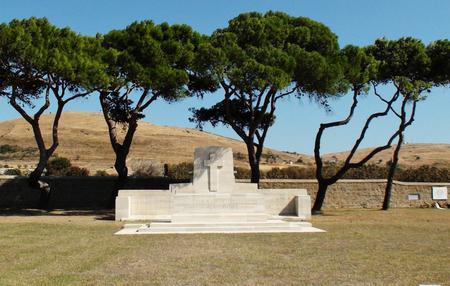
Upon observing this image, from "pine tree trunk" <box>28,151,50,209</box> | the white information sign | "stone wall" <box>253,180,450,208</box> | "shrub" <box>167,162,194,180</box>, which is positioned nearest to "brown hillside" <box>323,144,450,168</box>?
the white information sign

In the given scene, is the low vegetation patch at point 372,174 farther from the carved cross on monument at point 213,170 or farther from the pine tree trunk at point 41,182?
the carved cross on monument at point 213,170

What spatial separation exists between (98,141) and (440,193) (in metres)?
44.0

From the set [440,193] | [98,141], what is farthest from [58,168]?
[98,141]

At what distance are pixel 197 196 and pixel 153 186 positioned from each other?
10.4 meters

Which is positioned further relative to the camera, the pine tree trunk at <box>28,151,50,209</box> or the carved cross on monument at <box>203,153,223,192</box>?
the pine tree trunk at <box>28,151,50,209</box>

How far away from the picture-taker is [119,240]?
12.0 m

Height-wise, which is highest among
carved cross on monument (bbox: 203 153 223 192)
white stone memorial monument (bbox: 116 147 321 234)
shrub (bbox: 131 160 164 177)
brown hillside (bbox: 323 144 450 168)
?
brown hillside (bbox: 323 144 450 168)

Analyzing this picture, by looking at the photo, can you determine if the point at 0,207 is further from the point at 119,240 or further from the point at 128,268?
the point at 128,268

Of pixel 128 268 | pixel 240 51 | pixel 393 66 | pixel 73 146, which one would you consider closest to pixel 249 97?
pixel 240 51

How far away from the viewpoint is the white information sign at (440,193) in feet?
93.7

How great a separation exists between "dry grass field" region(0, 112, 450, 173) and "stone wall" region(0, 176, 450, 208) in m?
19.4

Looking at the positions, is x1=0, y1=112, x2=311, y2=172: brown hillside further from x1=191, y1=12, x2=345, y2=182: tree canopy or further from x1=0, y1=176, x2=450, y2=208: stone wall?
x1=191, y1=12, x2=345, y2=182: tree canopy

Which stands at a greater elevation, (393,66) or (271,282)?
(393,66)

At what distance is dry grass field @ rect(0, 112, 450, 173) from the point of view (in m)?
55.7
